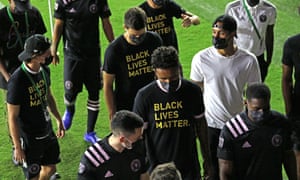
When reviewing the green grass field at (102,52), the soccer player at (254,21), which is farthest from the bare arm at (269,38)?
the green grass field at (102,52)

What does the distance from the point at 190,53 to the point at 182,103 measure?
4.16 metres

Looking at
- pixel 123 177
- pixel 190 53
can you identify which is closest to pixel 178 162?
pixel 123 177

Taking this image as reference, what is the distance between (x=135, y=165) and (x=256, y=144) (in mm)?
755

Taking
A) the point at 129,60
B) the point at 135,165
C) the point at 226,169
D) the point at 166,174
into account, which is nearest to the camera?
the point at 166,174

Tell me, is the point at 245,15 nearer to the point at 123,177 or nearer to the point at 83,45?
the point at 83,45

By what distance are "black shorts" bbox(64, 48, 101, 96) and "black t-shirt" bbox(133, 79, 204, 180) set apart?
1.87 metres

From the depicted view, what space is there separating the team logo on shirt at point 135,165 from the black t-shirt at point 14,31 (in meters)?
2.22

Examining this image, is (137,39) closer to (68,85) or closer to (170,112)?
(170,112)

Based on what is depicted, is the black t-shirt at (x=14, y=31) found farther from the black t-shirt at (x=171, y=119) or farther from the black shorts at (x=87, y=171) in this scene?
the black shorts at (x=87, y=171)

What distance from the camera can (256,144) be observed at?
12.8 ft

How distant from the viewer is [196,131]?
14.3ft

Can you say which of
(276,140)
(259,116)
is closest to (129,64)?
(259,116)

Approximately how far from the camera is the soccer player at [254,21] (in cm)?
588

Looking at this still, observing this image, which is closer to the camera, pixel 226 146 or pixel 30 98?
pixel 226 146
